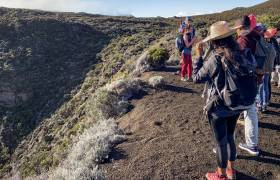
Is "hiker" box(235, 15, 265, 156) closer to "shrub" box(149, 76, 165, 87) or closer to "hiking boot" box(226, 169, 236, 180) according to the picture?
"hiking boot" box(226, 169, 236, 180)

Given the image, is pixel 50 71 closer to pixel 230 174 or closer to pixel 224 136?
pixel 230 174

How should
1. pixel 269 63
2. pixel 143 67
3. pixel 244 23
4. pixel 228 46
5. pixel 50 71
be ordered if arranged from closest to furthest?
pixel 228 46 → pixel 244 23 → pixel 269 63 → pixel 143 67 → pixel 50 71

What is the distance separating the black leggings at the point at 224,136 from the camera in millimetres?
5543

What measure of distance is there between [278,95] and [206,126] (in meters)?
3.02

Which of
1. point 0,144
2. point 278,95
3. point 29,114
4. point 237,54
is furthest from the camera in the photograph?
point 29,114

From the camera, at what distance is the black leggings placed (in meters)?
5.54

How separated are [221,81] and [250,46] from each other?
5.58ft

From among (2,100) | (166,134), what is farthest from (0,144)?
(166,134)

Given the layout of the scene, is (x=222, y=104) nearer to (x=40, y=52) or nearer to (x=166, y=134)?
(x=166, y=134)

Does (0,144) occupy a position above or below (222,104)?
below

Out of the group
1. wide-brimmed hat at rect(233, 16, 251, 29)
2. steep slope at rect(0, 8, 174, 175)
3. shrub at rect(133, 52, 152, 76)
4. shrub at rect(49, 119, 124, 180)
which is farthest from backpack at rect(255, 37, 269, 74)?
shrub at rect(133, 52, 152, 76)

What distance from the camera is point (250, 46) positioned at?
22.1ft

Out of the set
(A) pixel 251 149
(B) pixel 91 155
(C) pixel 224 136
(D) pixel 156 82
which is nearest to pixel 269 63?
(A) pixel 251 149

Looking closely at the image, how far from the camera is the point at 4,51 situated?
3484 centimetres
